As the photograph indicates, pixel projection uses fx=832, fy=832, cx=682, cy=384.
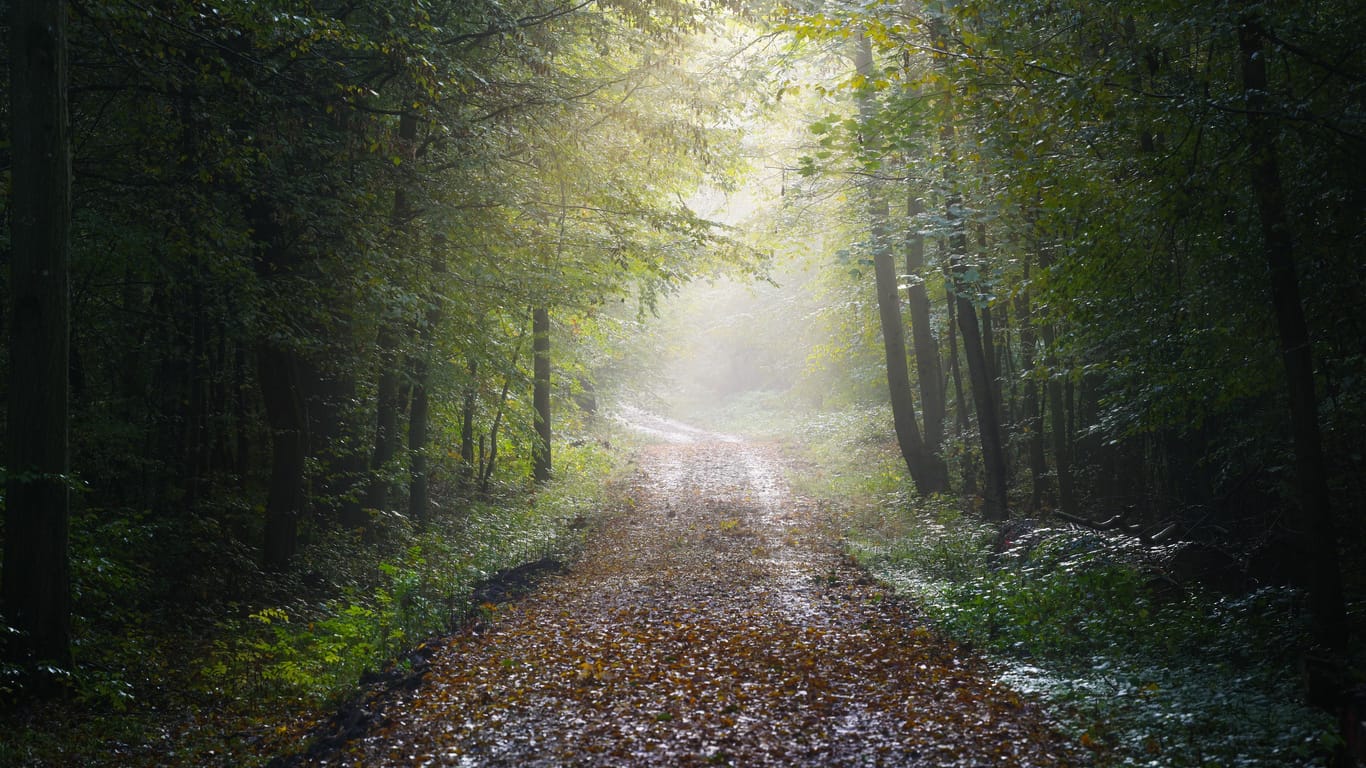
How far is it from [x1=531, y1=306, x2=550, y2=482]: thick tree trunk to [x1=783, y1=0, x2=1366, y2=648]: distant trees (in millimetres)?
9335

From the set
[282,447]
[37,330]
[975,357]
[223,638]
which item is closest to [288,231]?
[282,447]

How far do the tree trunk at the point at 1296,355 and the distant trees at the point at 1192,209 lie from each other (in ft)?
0.05

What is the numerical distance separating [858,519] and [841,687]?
8531 mm

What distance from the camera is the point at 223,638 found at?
8.30m

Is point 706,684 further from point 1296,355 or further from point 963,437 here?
point 963,437

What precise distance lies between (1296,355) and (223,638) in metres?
9.73

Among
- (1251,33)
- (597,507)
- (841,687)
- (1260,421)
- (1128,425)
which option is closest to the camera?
(1251,33)

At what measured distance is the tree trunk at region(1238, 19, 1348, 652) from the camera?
5.98m

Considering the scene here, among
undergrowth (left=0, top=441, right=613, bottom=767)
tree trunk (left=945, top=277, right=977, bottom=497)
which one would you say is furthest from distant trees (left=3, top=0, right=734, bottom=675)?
tree trunk (left=945, top=277, right=977, bottom=497)

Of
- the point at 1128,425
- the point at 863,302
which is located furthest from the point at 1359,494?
the point at 863,302

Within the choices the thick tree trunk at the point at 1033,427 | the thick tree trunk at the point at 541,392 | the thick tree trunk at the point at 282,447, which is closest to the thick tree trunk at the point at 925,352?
the thick tree trunk at the point at 1033,427

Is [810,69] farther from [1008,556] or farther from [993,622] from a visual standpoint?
[993,622]

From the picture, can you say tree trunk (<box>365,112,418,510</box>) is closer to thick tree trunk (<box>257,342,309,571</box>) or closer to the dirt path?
thick tree trunk (<box>257,342,309,571</box>)

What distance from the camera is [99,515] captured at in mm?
9008
